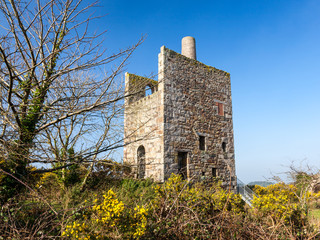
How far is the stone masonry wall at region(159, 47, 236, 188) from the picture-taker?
34.0 feet

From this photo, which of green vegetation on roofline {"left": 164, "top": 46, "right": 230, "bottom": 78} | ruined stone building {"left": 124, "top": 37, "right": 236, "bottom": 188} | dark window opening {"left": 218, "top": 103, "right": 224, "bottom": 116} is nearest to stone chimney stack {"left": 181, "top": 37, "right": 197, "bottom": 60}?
ruined stone building {"left": 124, "top": 37, "right": 236, "bottom": 188}

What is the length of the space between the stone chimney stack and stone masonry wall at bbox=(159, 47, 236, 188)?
48.3 inches

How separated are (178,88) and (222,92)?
126 inches

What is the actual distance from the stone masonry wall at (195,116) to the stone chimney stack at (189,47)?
123 cm

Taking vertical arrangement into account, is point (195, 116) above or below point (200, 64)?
below

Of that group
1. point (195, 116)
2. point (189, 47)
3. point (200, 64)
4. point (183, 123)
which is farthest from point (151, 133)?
point (189, 47)

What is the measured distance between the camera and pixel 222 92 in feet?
42.7

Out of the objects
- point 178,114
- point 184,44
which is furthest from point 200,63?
point 178,114

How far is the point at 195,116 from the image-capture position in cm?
1134

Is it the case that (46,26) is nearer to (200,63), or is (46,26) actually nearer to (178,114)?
(178,114)

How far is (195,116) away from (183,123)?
87 centimetres

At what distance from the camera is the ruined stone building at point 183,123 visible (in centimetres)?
1019

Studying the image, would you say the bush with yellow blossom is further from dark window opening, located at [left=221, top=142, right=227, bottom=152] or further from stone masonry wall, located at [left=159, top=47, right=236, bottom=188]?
dark window opening, located at [left=221, top=142, right=227, bottom=152]

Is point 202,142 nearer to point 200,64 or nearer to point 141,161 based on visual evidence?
point 141,161
